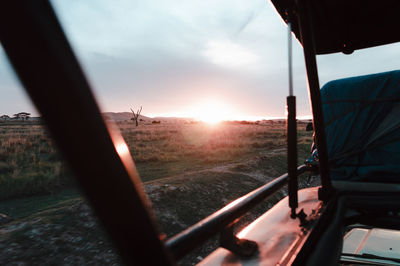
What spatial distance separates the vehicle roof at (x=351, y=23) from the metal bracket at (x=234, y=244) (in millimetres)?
1546

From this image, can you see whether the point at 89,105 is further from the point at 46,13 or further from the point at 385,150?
the point at 385,150

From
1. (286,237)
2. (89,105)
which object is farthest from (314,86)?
(89,105)

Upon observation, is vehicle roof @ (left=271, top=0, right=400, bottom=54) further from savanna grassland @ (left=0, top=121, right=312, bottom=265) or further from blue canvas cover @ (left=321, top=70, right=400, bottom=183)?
savanna grassland @ (left=0, top=121, right=312, bottom=265)

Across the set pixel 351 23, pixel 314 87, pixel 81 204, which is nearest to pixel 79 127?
pixel 314 87

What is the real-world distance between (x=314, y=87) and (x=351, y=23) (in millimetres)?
1217

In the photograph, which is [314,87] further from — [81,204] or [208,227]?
[81,204]

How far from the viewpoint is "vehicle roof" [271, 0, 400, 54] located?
2250mm

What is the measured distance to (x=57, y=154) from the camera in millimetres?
385

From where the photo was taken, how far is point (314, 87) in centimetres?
191

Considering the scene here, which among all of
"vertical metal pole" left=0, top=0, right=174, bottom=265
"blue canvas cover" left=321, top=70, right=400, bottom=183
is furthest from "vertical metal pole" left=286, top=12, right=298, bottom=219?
"blue canvas cover" left=321, top=70, right=400, bottom=183

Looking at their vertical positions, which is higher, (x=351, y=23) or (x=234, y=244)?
(x=351, y=23)

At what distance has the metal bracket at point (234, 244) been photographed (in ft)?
4.54

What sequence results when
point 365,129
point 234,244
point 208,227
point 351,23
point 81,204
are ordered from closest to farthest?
1. point 208,227
2. point 234,244
3. point 351,23
4. point 365,129
5. point 81,204

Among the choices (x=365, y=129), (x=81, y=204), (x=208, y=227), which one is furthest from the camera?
(x=81, y=204)
